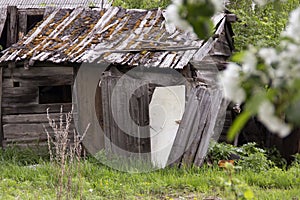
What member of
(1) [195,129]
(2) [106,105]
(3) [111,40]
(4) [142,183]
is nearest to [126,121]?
(2) [106,105]

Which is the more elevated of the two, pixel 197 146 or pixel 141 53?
pixel 141 53

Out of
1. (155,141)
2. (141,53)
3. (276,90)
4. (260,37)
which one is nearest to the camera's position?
(276,90)

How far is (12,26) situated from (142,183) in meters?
5.23

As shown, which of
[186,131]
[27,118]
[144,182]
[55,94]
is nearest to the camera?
[144,182]

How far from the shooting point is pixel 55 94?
1116 cm

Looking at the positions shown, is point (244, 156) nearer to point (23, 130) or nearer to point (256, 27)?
point (23, 130)

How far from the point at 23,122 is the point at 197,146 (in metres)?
3.31

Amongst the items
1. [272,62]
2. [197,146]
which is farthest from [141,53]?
[272,62]

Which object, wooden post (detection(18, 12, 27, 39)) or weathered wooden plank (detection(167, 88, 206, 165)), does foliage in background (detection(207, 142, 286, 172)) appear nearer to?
weathered wooden plank (detection(167, 88, 206, 165))

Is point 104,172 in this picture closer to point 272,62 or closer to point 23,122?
point 23,122

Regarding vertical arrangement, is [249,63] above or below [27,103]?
above

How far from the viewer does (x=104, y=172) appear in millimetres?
7785

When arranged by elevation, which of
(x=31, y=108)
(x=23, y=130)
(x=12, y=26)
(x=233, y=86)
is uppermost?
(x=12, y=26)

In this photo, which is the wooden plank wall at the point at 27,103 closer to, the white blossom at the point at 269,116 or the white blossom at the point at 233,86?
the white blossom at the point at 233,86
